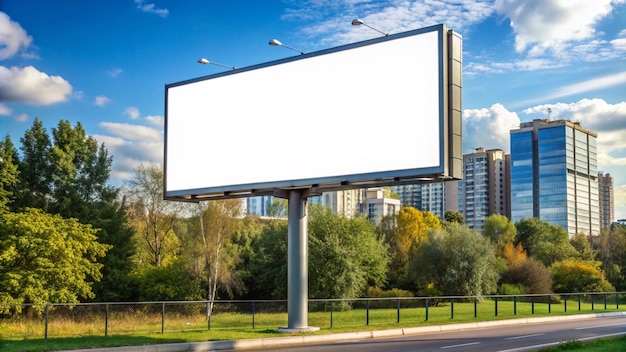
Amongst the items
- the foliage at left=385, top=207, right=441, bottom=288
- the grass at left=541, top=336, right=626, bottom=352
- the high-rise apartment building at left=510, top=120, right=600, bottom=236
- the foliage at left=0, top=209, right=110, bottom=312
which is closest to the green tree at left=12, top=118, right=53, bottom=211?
the foliage at left=0, top=209, right=110, bottom=312

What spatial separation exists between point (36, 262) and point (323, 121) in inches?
1144

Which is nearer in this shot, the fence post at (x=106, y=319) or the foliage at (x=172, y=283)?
the fence post at (x=106, y=319)

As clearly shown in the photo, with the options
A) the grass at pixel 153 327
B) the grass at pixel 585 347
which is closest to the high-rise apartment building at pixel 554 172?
the grass at pixel 153 327

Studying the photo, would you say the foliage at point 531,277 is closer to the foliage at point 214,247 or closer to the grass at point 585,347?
the foliage at point 214,247

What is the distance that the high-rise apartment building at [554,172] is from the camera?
7215 inches

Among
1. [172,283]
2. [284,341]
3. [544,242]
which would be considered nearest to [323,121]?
[284,341]

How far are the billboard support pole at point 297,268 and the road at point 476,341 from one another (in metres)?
2.59

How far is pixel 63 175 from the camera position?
6309 centimetres

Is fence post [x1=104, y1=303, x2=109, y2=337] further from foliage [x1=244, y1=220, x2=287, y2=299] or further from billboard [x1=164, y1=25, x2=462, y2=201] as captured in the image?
foliage [x1=244, y1=220, x2=287, y2=299]

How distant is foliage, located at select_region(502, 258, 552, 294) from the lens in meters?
62.1

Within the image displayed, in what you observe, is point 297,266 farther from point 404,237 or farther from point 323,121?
point 404,237

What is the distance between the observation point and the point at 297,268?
25.3 metres

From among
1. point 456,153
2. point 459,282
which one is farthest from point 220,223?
point 456,153

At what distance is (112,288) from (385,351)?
44.2 meters
